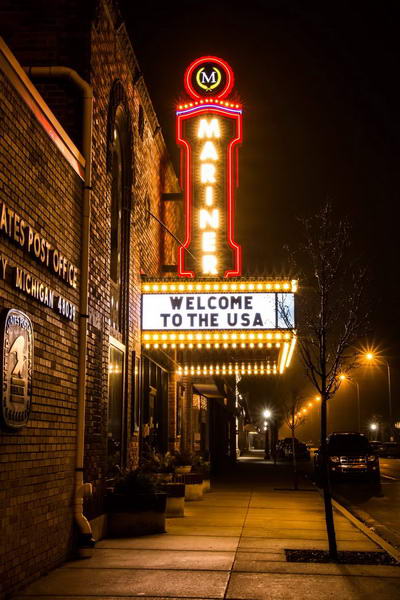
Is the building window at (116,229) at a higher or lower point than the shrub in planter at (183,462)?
higher

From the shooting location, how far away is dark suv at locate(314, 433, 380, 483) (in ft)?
82.9

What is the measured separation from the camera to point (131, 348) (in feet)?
48.6

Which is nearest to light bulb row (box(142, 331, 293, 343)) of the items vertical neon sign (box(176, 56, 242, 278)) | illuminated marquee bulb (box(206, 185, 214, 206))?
vertical neon sign (box(176, 56, 242, 278))

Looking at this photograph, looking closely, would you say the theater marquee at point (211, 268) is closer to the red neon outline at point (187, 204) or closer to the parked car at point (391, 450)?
the red neon outline at point (187, 204)

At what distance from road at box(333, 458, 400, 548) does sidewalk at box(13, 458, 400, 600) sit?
1.41m

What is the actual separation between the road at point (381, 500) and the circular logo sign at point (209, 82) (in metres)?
10.5

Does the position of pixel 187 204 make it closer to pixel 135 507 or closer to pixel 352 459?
pixel 135 507

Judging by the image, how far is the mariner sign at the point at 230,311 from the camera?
1515cm

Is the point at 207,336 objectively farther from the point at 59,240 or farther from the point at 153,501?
the point at 59,240

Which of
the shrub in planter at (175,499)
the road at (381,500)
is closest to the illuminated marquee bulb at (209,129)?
the shrub in planter at (175,499)

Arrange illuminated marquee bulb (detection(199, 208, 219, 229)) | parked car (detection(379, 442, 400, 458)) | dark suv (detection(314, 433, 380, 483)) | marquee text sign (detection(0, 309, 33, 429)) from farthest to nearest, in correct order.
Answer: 1. parked car (detection(379, 442, 400, 458))
2. dark suv (detection(314, 433, 380, 483))
3. illuminated marquee bulb (detection(199, 208, 219, 229))
4. marquee text sign (detection(0, 309, 33, 429))

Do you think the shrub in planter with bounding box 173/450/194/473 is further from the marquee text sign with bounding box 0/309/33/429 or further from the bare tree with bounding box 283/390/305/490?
the marquee text sign with bounding box 0/309/33/429

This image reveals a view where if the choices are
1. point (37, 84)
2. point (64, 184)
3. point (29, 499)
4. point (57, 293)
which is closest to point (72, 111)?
point (37, 84)

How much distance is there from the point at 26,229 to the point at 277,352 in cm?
1343
